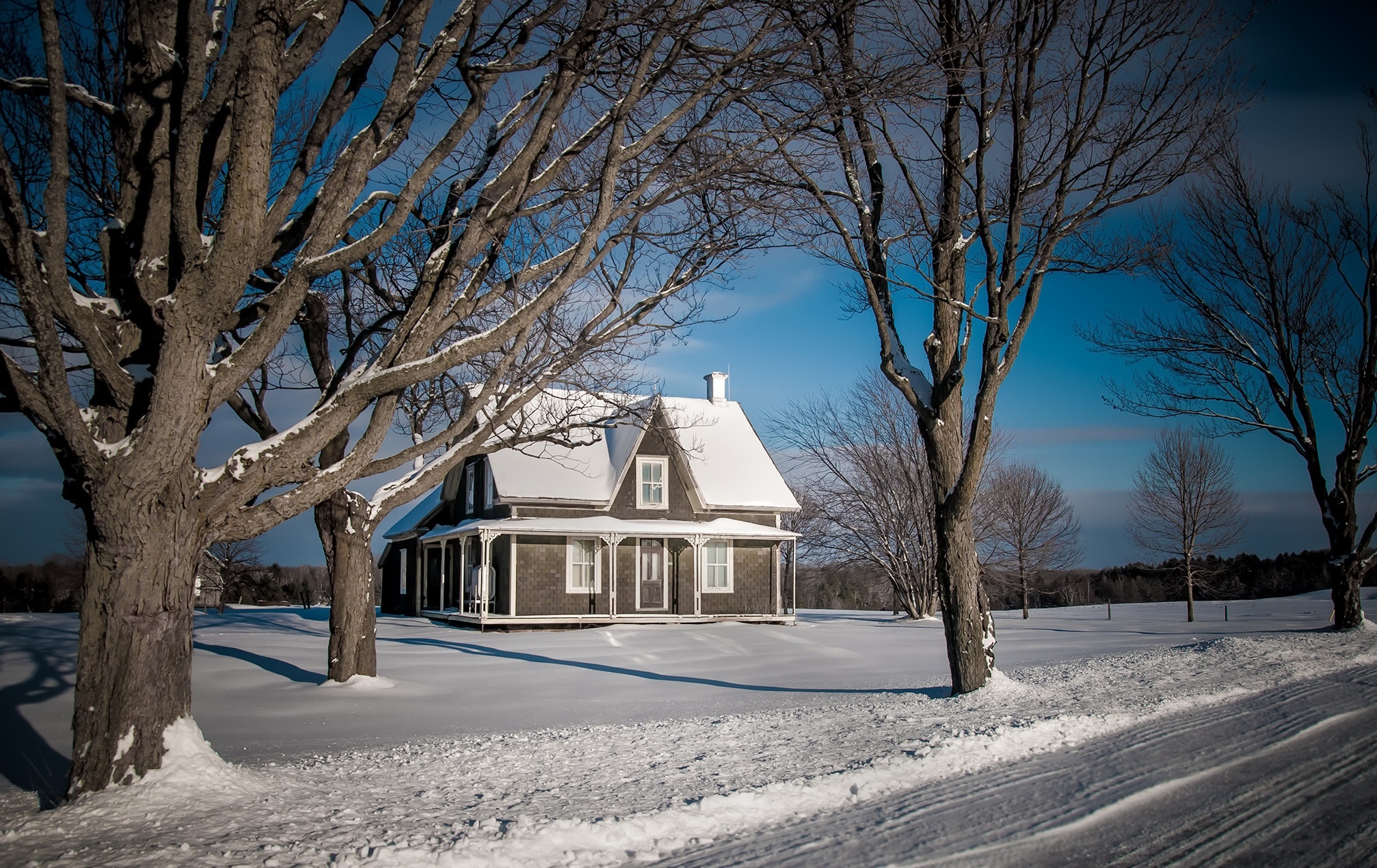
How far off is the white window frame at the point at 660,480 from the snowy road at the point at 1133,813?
20275mm

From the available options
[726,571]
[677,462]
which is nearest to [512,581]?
[677,462]

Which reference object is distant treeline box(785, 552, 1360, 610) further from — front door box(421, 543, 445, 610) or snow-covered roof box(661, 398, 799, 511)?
front door box(421, 543, 445, 610)

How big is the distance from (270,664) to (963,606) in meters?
11.0

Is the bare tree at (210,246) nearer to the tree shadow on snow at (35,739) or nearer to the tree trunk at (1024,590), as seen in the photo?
the tree shadow on snow at (35,739)

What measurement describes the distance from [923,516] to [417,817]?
26075 mm

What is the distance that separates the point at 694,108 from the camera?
8.73m

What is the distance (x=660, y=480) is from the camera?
88.3 ft

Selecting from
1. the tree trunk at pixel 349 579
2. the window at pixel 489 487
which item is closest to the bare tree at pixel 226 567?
the window at pixel 489 487

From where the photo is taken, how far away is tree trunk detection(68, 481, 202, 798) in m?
5.27

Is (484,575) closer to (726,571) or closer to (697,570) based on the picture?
(697,570)

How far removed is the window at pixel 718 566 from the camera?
87.5 feet

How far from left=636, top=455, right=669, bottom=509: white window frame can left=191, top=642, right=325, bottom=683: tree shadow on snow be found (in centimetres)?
1250

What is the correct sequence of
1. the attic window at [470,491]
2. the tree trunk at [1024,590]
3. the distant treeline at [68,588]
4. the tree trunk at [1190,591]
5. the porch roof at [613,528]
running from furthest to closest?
the distant treeline at [68,588] < the tree trunk at [1024,590] < the attic window at [470,491] < the tree trunk at [1190,591] < the porch roof at [613,528]

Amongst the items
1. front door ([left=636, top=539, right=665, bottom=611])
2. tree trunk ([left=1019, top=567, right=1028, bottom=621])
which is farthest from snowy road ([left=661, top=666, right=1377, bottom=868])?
tree trunk ([left=1019, top=567, right=1028, bottom=621])
